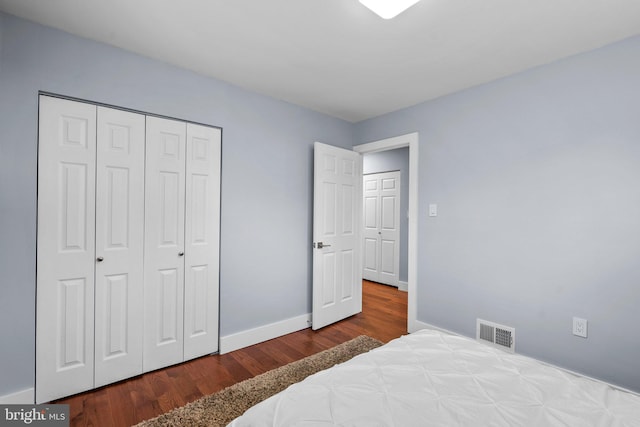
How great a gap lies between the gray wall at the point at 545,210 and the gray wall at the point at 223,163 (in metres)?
1.41

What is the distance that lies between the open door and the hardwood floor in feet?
0.78

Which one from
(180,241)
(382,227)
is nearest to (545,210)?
(180,241)

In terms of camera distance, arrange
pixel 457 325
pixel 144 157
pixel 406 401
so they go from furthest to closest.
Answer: pixel 457 325
pixel 144 157
pixel 406 401

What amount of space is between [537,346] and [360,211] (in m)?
2.19

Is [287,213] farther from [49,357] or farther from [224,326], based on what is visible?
[49,357]

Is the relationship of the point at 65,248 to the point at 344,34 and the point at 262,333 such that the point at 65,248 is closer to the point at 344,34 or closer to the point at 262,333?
the point at 262,333

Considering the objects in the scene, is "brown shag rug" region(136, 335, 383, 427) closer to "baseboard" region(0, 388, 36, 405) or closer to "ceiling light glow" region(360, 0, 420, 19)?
"baseboard" region(0, 388, 36, 405)

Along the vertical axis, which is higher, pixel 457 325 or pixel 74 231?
pixel 74 231

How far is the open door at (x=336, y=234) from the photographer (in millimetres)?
3254

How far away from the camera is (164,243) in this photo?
A: 2.39m

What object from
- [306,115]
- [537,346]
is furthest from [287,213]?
[537,346]

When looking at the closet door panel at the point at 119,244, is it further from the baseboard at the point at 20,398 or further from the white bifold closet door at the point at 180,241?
the baseboard at the point at 20,398

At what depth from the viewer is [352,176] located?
144 inches

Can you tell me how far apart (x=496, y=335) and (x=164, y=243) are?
300 cm
